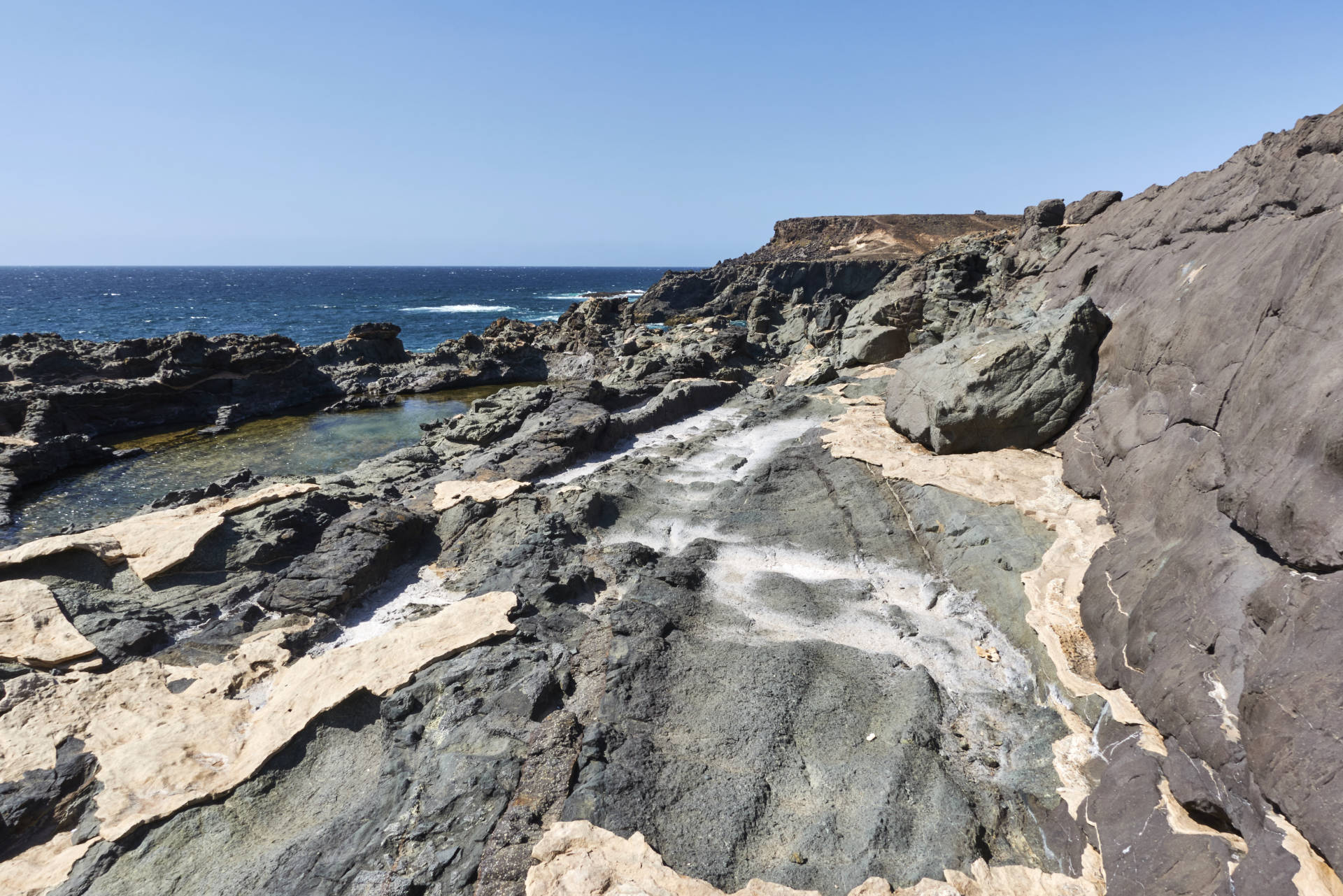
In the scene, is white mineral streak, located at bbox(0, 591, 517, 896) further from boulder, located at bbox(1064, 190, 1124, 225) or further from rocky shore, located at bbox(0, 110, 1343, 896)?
boulder, located at bbox(1064, 190, 1124, 225)

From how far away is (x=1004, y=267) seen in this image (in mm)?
19453

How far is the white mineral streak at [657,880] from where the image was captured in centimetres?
509

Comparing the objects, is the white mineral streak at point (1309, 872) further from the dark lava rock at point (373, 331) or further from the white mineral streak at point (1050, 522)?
the dark lava rock at point (373, 331)

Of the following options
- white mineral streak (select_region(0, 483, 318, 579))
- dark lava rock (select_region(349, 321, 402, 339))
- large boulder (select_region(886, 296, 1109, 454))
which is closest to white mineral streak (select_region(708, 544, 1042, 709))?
large boulder (select_region(886, 296, 1109, 454))

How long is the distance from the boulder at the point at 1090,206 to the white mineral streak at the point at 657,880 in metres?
17.7

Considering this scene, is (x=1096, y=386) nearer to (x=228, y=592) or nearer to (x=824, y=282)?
(x=228, y=592)

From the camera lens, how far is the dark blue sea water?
191 ft

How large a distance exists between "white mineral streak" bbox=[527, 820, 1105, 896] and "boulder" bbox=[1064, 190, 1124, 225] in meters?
17.7

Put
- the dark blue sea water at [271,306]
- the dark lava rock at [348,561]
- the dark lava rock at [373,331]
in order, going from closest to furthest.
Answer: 1. the dark lava rock at [348,561]
2. the dark lava rock at [373,331]
3. the dark blue sea water at [271,306]

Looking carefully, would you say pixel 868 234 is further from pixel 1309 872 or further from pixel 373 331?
pixel 1309 872

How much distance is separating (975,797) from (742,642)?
3097mm

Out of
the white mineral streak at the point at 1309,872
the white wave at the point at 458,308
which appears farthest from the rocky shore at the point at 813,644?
the white wave at the point at 458,308

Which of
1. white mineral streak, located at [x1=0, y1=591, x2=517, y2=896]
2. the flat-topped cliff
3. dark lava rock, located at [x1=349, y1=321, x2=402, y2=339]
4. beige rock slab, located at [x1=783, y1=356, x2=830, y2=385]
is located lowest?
white mineral streak, located at [x1=0, y1=591, x2=517, y2=896]

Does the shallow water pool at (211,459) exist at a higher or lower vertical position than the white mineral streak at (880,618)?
lower
